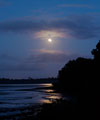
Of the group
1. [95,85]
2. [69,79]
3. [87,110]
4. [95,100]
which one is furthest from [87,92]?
[69,79]

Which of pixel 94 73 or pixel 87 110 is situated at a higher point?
pixel 94 73

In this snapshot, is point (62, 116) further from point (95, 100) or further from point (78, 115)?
point (95, 100)

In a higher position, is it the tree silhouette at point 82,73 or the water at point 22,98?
the tree silhouette at point 82,73

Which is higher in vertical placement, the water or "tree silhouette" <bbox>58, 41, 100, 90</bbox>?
"tree silhouette" <bbox>58, 41, 100, 90</bbox>

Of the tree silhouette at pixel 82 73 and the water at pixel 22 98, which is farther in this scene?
the water at pixel 22 98

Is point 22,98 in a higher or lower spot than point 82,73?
lower

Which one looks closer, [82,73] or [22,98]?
[82,73]

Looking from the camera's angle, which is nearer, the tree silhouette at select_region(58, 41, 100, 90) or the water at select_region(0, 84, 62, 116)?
the tree silhouette at select_region(58, 41, 100, 90)

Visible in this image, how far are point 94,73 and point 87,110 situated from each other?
17626 millimetres

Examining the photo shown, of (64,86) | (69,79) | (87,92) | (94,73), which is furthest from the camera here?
(64,86)

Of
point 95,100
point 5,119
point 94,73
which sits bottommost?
point 5,119

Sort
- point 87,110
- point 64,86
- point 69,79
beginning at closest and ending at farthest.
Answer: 1. point 87,110
2. point 69,79
3. point 64,86

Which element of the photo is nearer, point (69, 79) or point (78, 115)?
point (78, 115)

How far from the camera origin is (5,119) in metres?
32.2
